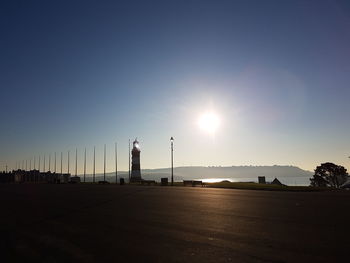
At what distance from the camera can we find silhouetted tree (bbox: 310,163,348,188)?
3056 inches

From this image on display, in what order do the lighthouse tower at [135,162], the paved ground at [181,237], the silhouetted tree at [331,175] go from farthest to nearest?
the lighthouse tower at [135,162], the silhouetted tree at [331,175], the paved ground at [181,237]

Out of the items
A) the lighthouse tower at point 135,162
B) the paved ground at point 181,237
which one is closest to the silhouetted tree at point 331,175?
the lighthouse tower at point 135,162

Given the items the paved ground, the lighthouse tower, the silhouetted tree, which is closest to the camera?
the paved ground

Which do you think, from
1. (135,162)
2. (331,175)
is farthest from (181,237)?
(135,162)

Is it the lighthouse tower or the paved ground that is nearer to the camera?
the paved ground

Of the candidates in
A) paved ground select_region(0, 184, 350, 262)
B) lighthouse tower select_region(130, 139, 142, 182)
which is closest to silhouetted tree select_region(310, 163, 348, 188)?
lighthouse tower select_region(130, 139, 142, 182)

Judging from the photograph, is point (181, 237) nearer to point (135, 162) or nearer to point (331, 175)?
point (331, 175)

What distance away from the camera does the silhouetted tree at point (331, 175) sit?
77625 millimetres

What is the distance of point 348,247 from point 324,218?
4.67 m

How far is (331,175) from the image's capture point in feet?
258

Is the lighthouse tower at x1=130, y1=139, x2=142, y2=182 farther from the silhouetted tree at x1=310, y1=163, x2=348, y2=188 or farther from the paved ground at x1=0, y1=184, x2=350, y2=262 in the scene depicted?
the paved ground at x1=0, y1=184, x2=350, y2=262

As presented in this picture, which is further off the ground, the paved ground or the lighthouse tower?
the lighthouse tower

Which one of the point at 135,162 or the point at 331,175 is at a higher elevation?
the point at 135,162

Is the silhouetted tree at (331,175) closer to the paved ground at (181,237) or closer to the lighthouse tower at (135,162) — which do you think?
the lighthouse tower at (135,162)
